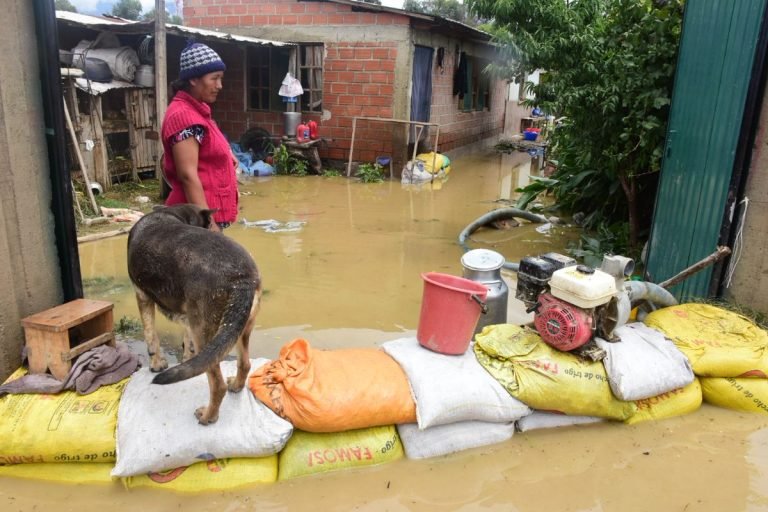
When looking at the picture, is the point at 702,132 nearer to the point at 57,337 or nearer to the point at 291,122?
the point at 57,337

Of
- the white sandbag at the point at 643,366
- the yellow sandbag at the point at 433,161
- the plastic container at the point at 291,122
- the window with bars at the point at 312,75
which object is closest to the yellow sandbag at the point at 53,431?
the white sandbag at the point at 643,366

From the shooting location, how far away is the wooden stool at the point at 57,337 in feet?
9.53

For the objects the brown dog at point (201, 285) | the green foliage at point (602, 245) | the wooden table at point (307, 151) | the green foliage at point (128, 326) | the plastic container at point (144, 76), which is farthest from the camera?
the wooden table at point (307, 151)

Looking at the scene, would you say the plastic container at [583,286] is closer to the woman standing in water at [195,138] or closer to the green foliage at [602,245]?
the woman standing in water at [195,138]

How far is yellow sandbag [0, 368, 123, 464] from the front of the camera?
270cm

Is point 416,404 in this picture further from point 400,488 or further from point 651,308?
point 651,308

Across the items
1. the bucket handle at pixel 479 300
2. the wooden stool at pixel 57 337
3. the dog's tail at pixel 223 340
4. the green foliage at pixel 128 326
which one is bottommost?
the green foliage at pixel 128 326

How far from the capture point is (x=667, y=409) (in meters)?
3.45

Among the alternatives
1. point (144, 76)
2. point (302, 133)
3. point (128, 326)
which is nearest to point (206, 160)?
point (128, 326)

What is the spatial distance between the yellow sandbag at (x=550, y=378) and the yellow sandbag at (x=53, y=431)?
1.94m

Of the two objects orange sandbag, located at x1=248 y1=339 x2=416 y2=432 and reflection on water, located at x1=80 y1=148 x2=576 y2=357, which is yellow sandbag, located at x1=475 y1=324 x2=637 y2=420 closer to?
orange sandbag, located at x1=248 y1=339 x2=416 y2=432

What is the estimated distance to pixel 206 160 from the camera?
327 centimetres

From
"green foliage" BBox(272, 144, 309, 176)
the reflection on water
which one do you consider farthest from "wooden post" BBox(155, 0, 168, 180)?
"green foliage" BBox(272, 144, 309, 176)

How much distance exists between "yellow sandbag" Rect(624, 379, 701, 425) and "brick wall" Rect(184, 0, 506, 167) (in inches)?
353
